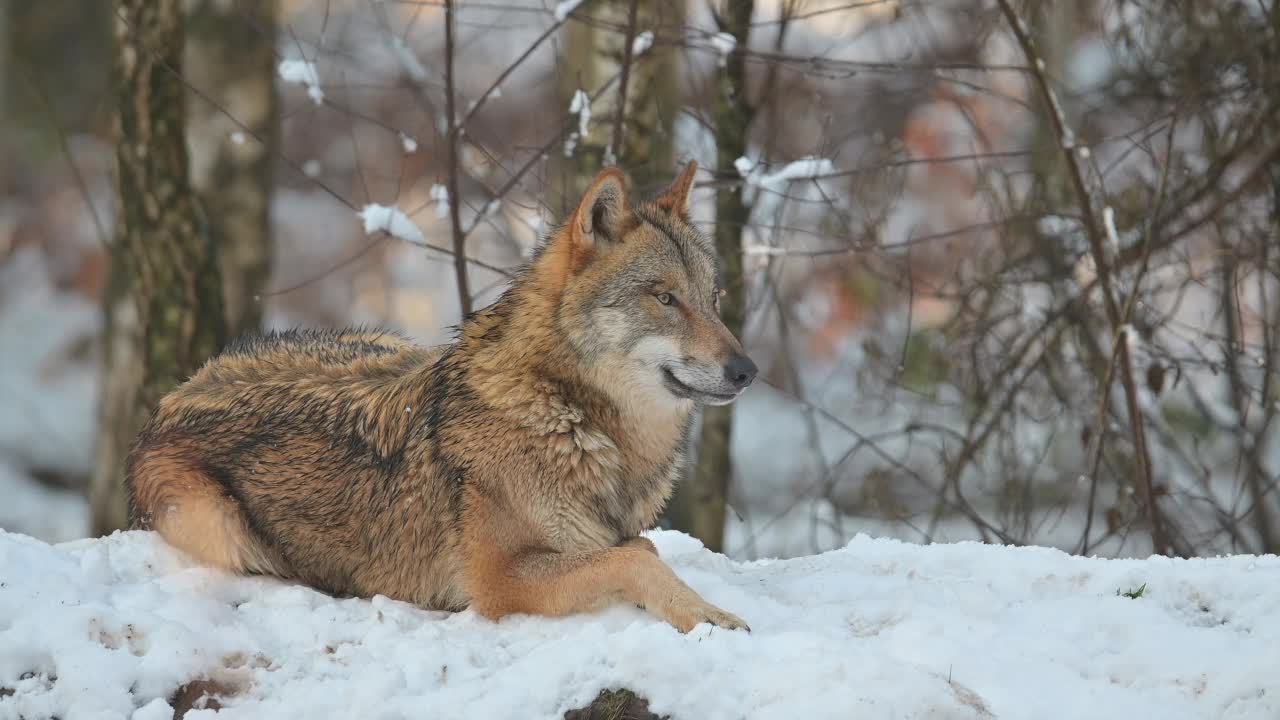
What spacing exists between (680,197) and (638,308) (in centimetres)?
68

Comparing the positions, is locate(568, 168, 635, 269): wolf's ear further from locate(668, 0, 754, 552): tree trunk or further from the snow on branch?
locate(668, 0, 754, 552): tree trunk

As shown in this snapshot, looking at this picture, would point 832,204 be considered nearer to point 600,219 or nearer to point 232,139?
point 600,219

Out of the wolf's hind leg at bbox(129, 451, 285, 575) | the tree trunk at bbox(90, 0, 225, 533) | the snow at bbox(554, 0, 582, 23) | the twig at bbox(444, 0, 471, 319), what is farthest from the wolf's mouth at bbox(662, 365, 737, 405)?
the tree trunk at bbox(90, 0, 225, 533)

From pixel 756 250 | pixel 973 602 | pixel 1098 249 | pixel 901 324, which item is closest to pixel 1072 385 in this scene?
pixel 1098 249

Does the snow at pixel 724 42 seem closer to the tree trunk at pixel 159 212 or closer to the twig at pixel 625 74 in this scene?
the twig at pixel 625 74

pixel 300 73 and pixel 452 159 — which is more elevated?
pixel 300 73

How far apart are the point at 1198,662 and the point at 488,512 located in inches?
90.2

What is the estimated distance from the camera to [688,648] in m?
3.55

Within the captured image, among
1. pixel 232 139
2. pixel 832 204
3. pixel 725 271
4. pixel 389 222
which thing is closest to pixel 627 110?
pixel 725 271

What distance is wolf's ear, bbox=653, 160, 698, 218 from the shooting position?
4.95 meters

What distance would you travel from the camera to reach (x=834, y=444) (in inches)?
597

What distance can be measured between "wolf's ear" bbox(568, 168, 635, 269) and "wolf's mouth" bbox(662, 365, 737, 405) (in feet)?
1.81

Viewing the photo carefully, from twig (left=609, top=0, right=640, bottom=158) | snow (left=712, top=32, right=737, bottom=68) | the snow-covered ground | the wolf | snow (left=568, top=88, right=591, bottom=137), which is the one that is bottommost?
the snow-covered ground

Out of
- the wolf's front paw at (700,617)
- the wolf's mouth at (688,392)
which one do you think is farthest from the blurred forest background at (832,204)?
the wolf's front paw at (700,617)
